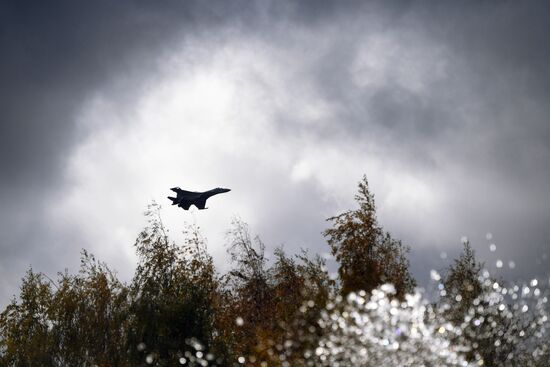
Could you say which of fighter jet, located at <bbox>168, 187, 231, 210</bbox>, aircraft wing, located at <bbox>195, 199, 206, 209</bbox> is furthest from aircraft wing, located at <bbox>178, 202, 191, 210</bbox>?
aircraft wing, located at <bbox>195, 199, 206, 209</bbox>

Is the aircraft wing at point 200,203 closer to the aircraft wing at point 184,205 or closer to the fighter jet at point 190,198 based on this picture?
the fighter jet at point 190,198

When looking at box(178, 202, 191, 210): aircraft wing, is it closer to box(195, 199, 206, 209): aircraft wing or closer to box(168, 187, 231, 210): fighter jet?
box(168, 187, 231, 210): fighter jet

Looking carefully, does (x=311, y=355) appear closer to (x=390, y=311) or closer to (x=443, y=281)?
(x=390, y=311)

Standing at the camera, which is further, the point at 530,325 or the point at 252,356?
the point at 530,325

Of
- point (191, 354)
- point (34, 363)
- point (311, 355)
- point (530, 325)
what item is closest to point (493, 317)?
point (530, 325)

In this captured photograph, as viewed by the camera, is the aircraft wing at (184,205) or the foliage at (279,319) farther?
the aircraft wing at (184,205)

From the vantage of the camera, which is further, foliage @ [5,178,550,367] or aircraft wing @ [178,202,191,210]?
aircraft wing @ [178,202,191,210]

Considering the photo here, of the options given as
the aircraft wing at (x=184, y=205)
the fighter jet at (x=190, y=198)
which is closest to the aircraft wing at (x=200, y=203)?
the fighter jet at (x=190, y=198)

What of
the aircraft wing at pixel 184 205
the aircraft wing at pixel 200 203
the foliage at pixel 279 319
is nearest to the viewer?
the foliage at pixel 279 319

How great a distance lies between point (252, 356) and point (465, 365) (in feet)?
32.0

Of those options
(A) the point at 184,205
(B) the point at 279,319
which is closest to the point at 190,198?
(A) the point at 184,205

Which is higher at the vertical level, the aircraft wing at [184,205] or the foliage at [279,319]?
the aircraft wing at [184,205]

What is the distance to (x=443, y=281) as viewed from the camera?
118 ft

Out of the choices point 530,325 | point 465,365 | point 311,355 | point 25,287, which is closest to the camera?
point 311,355
